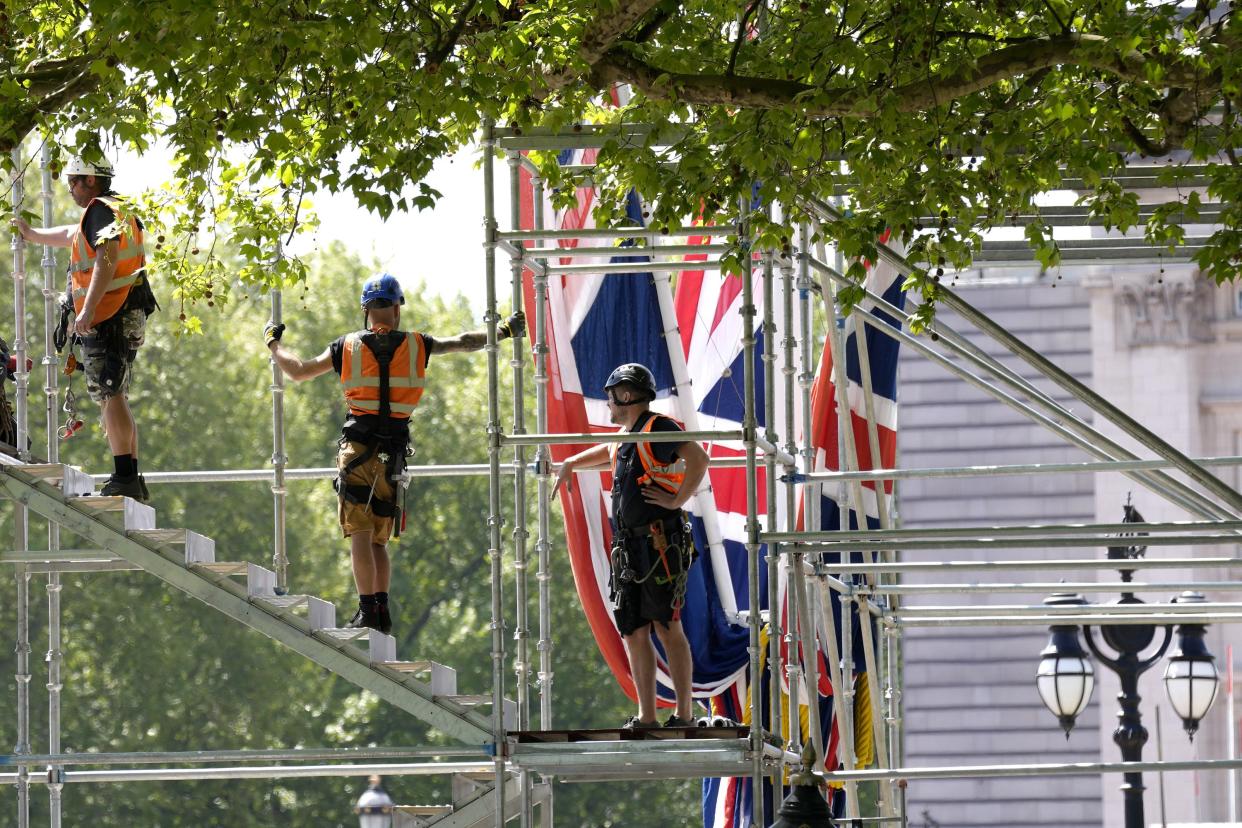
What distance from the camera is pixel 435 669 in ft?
39.3

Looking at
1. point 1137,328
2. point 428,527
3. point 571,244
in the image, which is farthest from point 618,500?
point 428,527

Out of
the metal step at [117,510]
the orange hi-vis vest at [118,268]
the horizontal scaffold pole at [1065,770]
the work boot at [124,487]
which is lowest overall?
the horizontal scaffold pole at [1065,770]

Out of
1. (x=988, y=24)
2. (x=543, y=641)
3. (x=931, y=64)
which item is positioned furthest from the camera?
(x=543, y=641)

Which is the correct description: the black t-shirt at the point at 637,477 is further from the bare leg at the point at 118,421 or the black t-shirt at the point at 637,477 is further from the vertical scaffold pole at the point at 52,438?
the vertical scaffold pole at the point at 52,438

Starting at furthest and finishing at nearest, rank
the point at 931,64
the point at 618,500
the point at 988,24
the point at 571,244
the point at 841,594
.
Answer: the point at 571,244 < the point at 841,594 < the point at 618,500 < the point at 988,24 < the point at 931,64

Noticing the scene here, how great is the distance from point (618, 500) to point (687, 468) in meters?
0.51

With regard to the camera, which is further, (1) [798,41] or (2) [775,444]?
(2) [775,444]

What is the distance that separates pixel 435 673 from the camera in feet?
39.3

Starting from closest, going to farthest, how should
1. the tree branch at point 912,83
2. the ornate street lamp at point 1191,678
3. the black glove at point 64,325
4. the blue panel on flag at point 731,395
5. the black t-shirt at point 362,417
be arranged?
the tree branch at point 912,83 → the black t-shirt at point 362,417 → the black glove at point 64,325 → the blue panel on flag at point 731,395 → the ornate street lamp at point 1191,678

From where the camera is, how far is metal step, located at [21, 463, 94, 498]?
1242 cm

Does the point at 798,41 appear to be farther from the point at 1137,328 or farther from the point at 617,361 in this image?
the point at 1137,328

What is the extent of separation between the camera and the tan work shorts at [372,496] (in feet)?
39.4

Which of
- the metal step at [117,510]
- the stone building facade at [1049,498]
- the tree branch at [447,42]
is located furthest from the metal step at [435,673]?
the stone building facade at [1049,498]

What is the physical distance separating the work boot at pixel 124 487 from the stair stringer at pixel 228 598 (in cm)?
29
